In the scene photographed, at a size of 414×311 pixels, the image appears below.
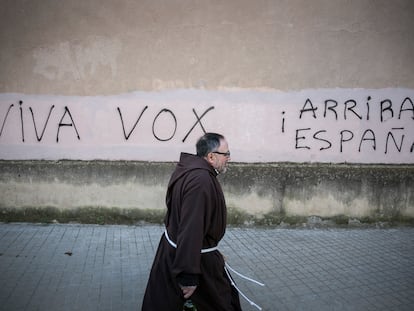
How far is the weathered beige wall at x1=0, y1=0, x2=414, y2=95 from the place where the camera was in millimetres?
5477

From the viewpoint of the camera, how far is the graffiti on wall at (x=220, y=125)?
560 cm

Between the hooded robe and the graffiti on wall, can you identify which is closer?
the hooded robe

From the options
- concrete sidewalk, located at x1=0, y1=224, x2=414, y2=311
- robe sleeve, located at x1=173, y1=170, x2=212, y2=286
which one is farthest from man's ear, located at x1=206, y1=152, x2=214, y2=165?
concrete sidewalk, located at x1=0, y1=224, x2=414, y2=311

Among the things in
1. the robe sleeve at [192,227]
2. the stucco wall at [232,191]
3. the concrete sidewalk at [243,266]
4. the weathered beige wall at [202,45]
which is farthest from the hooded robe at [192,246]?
the weathered beige wall at [202,45]

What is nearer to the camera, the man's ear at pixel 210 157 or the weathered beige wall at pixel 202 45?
the man's ear at pixel 210 157

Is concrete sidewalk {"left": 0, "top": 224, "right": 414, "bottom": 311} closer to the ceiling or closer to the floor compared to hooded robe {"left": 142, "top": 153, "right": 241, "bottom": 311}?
closer to the floor

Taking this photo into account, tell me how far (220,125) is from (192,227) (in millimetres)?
3764

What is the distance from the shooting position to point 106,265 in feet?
13.8

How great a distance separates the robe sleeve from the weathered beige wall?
3681mm

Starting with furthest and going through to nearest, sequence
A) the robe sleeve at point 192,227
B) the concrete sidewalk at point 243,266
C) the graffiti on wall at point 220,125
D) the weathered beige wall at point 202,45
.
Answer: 1. the graffiti on wall at point 220,125
2. the weathered beige wall at point 202,45
3. the concrete sidewalk at point 243,266
4. the robe sleeve at point 192,227

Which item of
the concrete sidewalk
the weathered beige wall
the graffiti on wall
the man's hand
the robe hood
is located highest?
the weathered beige wall

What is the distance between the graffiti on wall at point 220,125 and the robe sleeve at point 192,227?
352cm

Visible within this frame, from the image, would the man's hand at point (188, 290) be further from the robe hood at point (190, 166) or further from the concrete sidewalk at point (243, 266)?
the concrete sidewalk at point (243, 266)

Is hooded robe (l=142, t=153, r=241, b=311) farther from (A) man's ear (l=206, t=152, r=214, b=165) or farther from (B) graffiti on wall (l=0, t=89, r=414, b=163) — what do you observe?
(B) graffiti on wall (l=0, t=89, r=414, b=163)
